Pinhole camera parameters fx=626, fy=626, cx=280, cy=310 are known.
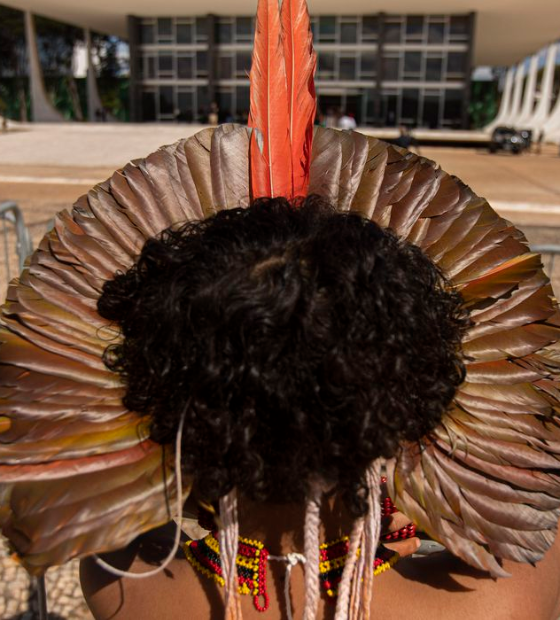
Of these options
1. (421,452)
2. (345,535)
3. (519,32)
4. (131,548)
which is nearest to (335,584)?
(345,535)

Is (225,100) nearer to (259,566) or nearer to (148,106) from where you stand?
(148,106)

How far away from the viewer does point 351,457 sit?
37.2 inches

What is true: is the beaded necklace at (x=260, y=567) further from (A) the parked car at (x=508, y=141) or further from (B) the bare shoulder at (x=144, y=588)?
(A) the parked car at (x=508, y=141)

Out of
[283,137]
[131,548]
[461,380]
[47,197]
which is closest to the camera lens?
[461,380]

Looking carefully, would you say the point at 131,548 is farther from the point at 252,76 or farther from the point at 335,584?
the point at 252,76

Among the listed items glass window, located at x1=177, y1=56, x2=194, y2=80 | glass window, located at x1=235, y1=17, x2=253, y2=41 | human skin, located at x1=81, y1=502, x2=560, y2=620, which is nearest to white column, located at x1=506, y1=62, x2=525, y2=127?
glass window, located at x1=235, y1=17, x2=253, y2=41

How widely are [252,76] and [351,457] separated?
2.87 ft

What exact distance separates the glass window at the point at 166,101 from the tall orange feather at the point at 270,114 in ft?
103

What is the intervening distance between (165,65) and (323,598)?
32.5 m

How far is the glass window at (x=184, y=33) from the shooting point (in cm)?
2952

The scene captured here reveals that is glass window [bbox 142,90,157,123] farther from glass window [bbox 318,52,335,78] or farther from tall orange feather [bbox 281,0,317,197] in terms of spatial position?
tall orange feather [bbox 281,0,317,197]

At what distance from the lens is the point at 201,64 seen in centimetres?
2988

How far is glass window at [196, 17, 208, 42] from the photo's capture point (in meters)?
29.1

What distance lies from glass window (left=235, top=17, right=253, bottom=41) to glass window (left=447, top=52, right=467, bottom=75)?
924 centimetres
